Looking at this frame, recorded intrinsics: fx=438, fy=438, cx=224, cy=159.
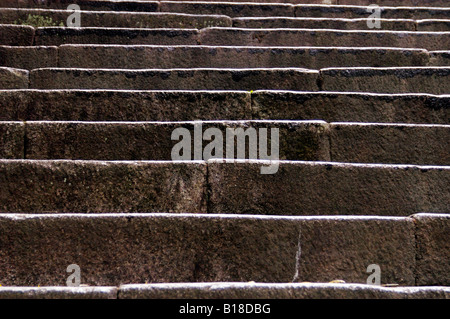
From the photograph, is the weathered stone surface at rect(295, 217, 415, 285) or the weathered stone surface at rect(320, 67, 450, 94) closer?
the weathered stone surface at rect(295, 217, 415, 285)

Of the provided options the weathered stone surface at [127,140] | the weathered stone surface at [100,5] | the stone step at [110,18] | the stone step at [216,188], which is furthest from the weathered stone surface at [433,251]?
the weathered stone surface at [100,5]

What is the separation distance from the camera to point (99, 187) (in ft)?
8.20

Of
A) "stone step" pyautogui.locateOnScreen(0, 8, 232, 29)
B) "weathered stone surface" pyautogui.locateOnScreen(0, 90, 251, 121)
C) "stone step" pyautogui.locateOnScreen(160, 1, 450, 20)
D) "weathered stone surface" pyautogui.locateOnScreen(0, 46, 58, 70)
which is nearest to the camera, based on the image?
"weathered stone surface" pyautogui.locateOnScreen(0, 90, 251, 121)

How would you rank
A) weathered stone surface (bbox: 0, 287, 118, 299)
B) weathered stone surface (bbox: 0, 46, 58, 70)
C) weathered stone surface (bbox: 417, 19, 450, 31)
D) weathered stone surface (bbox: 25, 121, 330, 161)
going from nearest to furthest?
weathered stone surface (bbox: 0, 287, 118, 299) → weathered stone surface (bbox: 25, 121, 330, 161) → weathered stone surface (bbox: 0, 46, 58, 70) → weathered stone surface (bbox: 417, 19, 450, 31)

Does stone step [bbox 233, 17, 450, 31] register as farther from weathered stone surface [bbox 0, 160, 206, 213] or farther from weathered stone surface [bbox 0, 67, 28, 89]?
weathered stone surface [bbox 0, 160, 206, 213]

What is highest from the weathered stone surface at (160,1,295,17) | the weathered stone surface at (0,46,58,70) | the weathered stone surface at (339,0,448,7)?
the weathered stone surface at (339,0,448,7)

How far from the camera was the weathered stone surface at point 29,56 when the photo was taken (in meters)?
4.00

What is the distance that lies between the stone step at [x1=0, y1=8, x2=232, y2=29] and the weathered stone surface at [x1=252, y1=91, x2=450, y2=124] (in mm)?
2134

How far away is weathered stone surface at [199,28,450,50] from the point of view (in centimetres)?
464

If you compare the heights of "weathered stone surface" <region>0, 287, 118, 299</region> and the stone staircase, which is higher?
the stone staircase

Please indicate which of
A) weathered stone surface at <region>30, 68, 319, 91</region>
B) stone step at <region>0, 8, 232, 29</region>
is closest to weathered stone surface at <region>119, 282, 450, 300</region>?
weathered stone surface at <region>30, 68, 319, 91</region>

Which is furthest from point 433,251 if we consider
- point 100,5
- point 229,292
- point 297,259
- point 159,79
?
point 100,5

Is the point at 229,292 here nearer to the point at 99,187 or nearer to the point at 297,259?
the point at 297,259

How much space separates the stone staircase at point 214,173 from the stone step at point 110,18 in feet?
1.40
